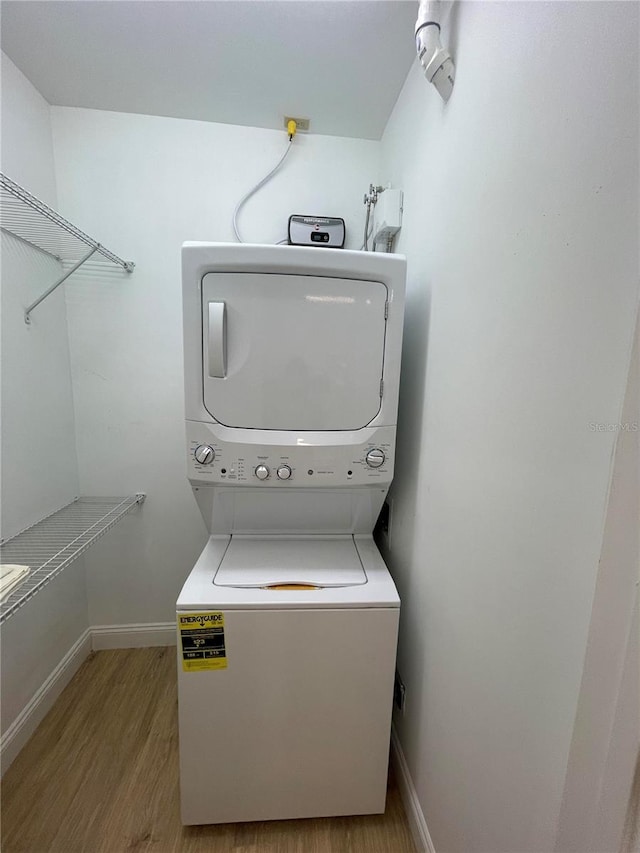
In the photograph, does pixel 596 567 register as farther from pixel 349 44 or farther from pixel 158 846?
pixel 349 44

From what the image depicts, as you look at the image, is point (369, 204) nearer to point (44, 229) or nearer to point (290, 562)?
point (44, 229)

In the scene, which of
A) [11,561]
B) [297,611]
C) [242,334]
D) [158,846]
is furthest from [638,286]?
[158,846]

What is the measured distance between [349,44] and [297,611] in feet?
5.99

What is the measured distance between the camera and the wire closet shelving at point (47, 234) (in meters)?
1.19

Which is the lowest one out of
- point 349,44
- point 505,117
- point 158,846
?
point 158,846

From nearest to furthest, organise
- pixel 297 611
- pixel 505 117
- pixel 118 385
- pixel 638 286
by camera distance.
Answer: pixel 638 286
pixel 505 117
pixel 297 611
pixel 118 385

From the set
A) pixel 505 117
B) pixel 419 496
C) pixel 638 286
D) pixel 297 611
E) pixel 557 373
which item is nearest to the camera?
pixel 638 286

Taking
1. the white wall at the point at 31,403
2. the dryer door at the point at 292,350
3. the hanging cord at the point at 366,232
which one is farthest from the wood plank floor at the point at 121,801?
the hanging cord at the point at 366,232

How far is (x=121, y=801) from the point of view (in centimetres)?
123

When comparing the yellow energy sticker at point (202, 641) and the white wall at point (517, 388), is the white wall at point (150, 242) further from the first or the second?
the yellow energy sticker at point (202, 641)

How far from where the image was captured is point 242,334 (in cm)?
112

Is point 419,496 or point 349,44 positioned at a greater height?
point 349,44

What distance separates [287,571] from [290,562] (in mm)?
62

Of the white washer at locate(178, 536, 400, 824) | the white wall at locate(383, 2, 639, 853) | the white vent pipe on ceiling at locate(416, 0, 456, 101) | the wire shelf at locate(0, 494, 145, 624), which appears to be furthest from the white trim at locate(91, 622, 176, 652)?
the white vent pipe on ceiling at locate(416, 0, 456, 101)
